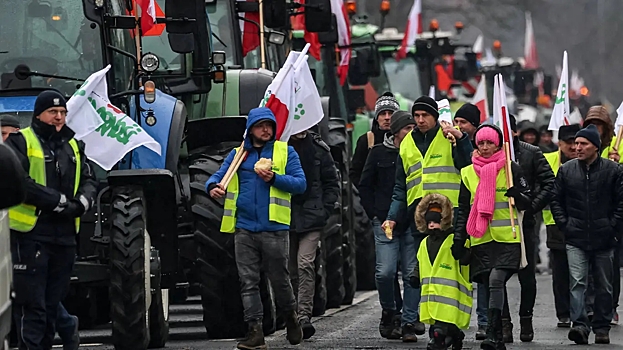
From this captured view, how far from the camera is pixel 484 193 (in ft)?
45.4

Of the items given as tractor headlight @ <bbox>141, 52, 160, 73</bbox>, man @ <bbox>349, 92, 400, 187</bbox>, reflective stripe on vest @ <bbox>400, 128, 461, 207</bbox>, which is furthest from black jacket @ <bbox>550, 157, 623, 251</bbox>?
tractor headlight @ <bbox>141, 52, 160, 73</bbox>

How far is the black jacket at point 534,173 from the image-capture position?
14.9 meters

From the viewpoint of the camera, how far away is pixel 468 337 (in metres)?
15.4

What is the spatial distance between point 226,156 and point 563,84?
4.04m

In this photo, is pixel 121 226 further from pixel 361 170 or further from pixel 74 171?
pixel 361 170

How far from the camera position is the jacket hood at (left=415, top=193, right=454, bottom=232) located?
44.7 feet

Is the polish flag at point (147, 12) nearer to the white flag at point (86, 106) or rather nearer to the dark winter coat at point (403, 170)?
the white flag at point (86, 106)

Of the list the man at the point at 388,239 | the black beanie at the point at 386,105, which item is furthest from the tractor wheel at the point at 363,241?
the man at the point at 388,239

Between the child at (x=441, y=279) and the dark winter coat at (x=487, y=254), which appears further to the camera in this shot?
the dark winter coat at (x=487, y=254)

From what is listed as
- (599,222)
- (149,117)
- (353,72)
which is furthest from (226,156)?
(353,72)

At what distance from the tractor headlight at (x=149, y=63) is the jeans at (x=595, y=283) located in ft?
12.4

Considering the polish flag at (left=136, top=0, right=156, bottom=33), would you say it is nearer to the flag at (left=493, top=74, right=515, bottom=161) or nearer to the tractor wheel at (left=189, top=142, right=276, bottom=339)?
the tractor wheel at (left=189, top=142, right=276, bottom=339)

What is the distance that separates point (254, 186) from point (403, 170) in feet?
5.45

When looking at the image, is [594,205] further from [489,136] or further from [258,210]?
[258,210]
